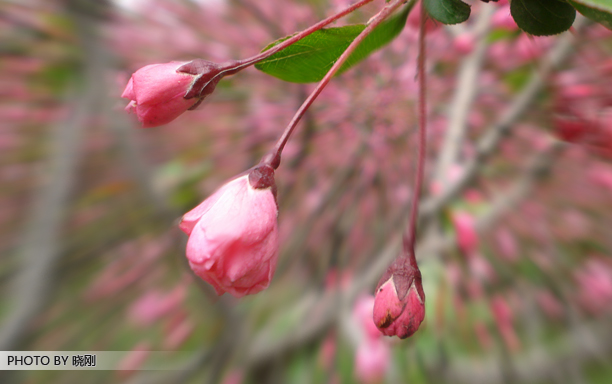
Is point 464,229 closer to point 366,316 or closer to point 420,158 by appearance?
point 366,316

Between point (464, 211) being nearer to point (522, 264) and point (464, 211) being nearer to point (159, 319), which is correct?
point (522, 264)

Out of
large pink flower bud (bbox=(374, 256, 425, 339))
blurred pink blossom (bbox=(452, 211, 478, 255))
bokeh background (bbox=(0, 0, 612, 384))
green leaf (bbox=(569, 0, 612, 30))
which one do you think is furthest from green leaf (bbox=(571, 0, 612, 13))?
blurred pink blossom (bbox=(452, 211, 478, 255))

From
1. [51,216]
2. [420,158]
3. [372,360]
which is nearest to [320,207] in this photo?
[372,360]

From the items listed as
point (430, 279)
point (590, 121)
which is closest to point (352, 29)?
point (590, 121)

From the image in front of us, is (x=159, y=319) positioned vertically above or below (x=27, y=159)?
below

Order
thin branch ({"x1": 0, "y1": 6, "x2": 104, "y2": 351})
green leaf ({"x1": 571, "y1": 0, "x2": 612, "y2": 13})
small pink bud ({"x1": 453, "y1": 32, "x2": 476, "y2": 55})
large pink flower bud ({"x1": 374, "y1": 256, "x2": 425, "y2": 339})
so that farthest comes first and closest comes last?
small pink bud ({"x1": 453, "y1": 32, "x2": 476, "y2": 55}) < thin branch ({"x1": 0, "y1": 6, "x2": 104, "y2": 351}) < large pink flower bud ({"x1": 374, "y1": 256, "x2": 425, "y2": 339}) < green leaf ({"x1": 571, "y1": 0, "x2": 612, "y2": 13})

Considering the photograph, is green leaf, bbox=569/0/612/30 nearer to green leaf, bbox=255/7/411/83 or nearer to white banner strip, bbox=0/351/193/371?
green leaf, bbox=255/7/411/83

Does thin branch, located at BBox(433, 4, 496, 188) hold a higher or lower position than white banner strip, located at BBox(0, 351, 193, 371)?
higher
